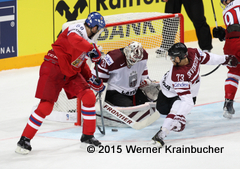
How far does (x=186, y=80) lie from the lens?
3.98 meters

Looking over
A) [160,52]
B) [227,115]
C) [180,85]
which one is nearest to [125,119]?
[180,85]

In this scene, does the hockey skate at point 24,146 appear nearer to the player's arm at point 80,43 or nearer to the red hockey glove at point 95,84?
the red hockey glove at point 95,84

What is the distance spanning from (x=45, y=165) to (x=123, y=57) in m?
1.42

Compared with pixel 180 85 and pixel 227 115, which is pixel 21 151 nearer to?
pixel 180 85

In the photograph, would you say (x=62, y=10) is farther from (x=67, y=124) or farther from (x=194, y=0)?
(x=67, y=124)

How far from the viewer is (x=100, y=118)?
459cm

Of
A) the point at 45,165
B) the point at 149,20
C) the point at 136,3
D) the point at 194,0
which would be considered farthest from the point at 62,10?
the point at 45,165

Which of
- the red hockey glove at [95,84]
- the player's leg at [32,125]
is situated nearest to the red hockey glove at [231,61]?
the red hockey glove at [95,84]

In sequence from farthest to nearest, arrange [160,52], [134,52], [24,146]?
[160,52], [134,52], [24,146]

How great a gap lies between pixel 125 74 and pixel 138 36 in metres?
0.70

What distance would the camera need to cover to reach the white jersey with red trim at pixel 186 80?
393 centimetres

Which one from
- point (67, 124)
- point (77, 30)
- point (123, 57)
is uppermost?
point (77, 30)

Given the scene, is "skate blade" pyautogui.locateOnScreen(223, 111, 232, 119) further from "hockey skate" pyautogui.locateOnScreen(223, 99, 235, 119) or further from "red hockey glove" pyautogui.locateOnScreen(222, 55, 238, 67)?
"red hockey glove" pyautogui.locateOnScreen(222, 55, 238, 67)

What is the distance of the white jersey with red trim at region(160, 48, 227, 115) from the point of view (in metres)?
3.93
